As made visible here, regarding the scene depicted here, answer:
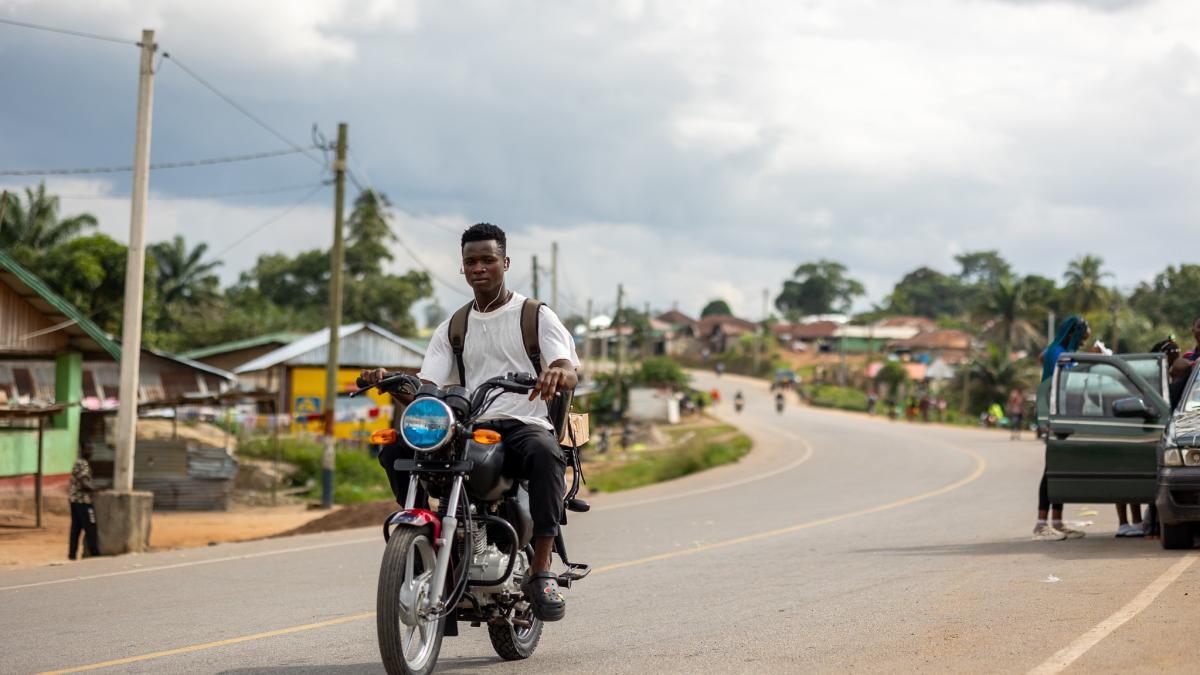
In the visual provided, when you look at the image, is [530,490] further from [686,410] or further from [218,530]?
[686,410]

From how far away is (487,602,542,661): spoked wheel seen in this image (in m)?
6.19

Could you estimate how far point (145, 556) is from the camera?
14266mm

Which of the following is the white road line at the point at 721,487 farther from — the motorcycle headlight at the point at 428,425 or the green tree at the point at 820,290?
the green tree at the point at 820,290

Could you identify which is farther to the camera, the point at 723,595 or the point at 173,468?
the point at 173,468

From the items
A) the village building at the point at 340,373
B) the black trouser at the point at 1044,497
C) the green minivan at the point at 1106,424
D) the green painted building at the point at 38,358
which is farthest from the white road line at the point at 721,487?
the village building at the point at 340,373

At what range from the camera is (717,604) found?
28.1 ft

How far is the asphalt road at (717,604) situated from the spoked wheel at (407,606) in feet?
2.27

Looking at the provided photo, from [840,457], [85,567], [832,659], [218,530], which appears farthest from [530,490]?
[840,457]

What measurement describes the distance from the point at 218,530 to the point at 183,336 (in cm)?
5179

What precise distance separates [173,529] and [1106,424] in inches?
679

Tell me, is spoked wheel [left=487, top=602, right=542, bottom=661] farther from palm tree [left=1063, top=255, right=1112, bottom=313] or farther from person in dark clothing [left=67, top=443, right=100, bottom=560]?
palm tree [left=1063, top=255, right=1112, bottom=313]

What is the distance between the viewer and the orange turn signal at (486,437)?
564 centimetres

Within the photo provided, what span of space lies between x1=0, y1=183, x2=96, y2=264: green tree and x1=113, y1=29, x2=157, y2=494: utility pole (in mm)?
39301

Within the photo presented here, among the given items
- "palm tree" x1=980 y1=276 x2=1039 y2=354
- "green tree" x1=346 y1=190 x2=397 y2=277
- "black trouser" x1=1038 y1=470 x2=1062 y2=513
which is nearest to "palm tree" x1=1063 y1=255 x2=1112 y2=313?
"palm tree" x1=980 y1=276 x2=1039 y2=354
